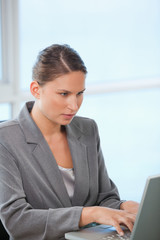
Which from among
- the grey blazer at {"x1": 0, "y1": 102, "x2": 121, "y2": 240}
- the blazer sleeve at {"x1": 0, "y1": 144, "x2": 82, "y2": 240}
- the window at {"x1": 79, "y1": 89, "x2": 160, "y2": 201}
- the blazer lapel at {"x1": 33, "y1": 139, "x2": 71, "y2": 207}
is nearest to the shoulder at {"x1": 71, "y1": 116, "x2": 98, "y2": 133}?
the grey blazer at {"x1": 0, "y1": 102, "x2": 121, "y2": 240}

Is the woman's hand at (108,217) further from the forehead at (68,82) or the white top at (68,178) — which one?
the forehead at (68,82)

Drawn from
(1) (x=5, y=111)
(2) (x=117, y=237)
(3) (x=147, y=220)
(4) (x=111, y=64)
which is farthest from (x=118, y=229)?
(4) (x=111, y=64)

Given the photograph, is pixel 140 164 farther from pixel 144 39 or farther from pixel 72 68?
pixel 72 68

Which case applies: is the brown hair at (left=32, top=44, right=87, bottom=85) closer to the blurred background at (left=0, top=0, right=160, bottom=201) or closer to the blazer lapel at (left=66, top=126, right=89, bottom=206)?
the blazer lapel at (left=66, top=126, right=89, bottom=206)

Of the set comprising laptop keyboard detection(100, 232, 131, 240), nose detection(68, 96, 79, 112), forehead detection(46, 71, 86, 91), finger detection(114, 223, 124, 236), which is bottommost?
laptop keyboard detection(100, 232, 131, 240)

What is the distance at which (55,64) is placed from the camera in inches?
73.5

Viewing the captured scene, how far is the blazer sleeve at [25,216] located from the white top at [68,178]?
24 cm

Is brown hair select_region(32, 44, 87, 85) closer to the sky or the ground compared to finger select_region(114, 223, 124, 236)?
closer to the sky

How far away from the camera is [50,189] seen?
188 centimetres

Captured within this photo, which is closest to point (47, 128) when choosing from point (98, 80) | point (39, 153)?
point (39, 153)

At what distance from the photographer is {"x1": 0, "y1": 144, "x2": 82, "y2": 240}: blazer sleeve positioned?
5.49ft

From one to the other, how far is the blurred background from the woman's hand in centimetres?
216

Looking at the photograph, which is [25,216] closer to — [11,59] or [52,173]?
[52,173]

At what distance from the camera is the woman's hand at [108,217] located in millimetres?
1554
